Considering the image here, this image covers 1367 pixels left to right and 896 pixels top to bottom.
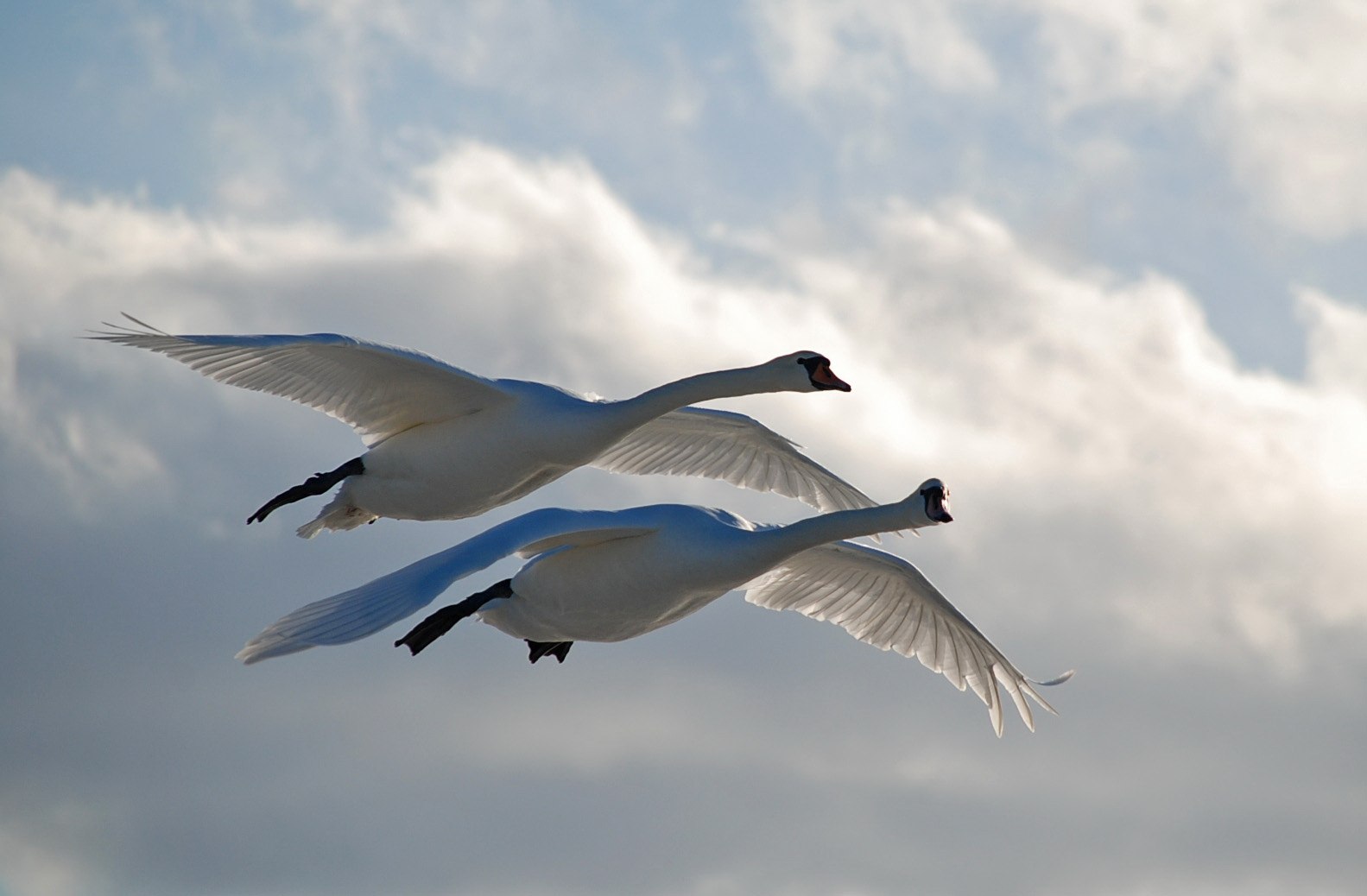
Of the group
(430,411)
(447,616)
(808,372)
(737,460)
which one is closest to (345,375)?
(430,411)

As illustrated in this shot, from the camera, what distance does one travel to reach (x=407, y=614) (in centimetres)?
1775

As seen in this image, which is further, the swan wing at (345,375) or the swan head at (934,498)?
the swan wing at (345,375)

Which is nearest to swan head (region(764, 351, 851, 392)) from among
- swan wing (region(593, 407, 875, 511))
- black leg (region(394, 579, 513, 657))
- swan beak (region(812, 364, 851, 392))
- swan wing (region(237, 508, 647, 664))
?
swan beak (region(812, 364, 851, 392))

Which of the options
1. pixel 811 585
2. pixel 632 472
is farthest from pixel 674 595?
pixel 632 472

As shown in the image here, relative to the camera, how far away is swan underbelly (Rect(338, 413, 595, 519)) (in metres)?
21.6

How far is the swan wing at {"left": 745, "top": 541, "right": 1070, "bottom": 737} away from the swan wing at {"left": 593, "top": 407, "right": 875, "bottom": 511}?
7.83 feet

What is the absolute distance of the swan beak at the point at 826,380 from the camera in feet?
70.8

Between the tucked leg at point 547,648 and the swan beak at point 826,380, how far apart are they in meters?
4.26

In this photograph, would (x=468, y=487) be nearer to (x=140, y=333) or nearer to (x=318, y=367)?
(x=318, y=367)

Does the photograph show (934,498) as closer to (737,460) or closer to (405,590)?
(405,590)

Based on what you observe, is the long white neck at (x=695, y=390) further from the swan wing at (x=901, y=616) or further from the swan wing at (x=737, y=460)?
the swan wing at (x=737, y=460)

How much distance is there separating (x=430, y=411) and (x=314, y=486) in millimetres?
1685

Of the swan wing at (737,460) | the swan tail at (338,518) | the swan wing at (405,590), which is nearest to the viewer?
the swan wing at (405,590)

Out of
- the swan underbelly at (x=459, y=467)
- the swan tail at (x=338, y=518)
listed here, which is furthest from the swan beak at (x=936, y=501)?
the swan tail at (x=338, y=518)
